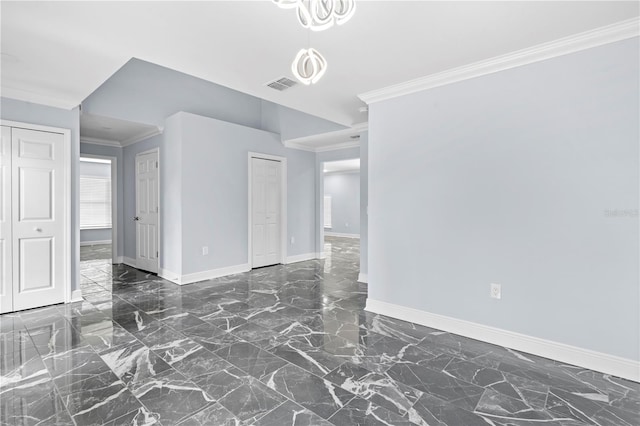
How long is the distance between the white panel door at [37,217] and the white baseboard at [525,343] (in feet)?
12.8

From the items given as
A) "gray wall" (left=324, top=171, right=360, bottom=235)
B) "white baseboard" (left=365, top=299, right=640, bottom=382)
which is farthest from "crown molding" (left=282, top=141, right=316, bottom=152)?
"gray wall" (left=324, top=171, right=360, bottom=235)

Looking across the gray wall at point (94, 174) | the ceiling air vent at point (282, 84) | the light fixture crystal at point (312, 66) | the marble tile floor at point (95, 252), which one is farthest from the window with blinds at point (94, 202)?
the light fixture crystal at point (312, 66)

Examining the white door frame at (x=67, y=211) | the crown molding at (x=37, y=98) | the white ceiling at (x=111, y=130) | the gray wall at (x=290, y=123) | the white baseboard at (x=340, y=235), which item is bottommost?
the white baseboard at (x=340, y=235)

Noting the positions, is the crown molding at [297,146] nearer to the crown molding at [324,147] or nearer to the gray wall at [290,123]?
the crown molding at [324,147]

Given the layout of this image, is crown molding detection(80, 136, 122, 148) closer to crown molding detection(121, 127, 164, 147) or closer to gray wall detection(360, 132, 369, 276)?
crown molding detection(121, 127, 164, 147)

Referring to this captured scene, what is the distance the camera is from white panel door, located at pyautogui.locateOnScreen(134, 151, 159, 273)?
5379mm

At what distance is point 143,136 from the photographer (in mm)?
5621

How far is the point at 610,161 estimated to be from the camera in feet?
7.62

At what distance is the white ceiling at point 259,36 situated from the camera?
6.77 feet

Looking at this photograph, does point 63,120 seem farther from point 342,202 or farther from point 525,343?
point 342,202

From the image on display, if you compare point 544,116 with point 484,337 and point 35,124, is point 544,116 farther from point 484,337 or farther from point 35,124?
point 35,124

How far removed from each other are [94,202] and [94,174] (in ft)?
2.80

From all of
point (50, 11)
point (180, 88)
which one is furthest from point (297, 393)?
point (180, 88)

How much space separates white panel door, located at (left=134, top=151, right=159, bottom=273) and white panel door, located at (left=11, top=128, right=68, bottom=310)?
157 cm
